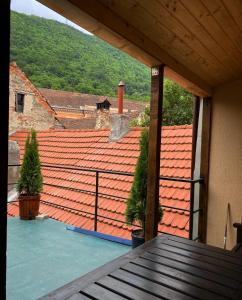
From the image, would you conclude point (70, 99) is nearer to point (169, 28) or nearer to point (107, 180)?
point (107, 180)

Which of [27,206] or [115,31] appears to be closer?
[115,31]

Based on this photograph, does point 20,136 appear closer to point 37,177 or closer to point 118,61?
point 37,177

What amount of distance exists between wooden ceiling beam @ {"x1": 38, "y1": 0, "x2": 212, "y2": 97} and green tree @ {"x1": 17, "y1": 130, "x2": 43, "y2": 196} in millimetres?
2733

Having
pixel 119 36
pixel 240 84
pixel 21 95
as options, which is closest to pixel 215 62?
pixel 240 84

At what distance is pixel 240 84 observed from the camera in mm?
3246

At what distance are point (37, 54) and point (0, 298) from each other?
16576mm

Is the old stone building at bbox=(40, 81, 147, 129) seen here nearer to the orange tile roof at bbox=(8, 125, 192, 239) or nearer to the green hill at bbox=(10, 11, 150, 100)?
the green hill at bbox=(10, 11, 150, 100)

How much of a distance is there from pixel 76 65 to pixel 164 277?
19417mm

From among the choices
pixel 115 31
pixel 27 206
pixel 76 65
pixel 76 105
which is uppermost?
pixel 76 65

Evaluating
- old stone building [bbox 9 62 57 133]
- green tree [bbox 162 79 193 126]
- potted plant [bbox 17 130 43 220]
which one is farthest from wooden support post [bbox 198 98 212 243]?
old stone building [bbox 9 62 57 133]

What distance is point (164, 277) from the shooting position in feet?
4.91

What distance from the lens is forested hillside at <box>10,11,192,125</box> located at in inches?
602

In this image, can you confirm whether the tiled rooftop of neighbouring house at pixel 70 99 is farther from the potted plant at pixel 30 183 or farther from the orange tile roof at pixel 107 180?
the potted plant at pixel 30 183

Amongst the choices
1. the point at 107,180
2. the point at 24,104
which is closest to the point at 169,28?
the point at 107,180
